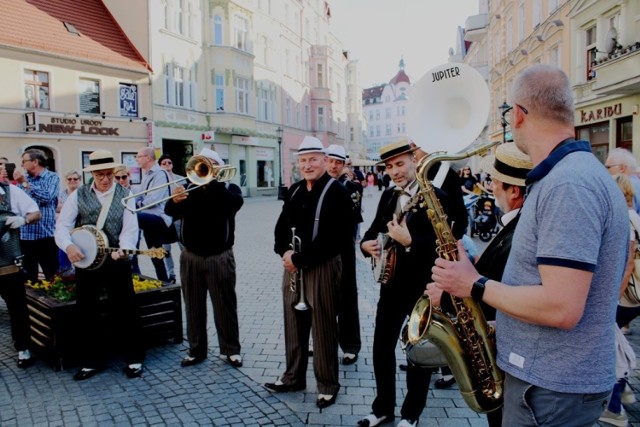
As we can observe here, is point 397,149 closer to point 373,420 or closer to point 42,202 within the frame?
point 373,420

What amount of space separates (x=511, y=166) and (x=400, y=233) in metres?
1.06

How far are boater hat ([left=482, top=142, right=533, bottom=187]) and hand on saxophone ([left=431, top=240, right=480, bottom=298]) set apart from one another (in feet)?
2.32

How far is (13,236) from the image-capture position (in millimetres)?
4977

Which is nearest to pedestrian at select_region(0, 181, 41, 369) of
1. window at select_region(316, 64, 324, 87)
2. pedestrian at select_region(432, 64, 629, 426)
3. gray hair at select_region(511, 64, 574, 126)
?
pedestrian at select_region(432, 64, 629, 426)

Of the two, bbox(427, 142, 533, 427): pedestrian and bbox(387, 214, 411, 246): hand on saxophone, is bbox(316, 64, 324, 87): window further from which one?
bbox(427, 142, 533, 427): pedestrian

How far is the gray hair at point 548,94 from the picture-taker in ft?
5.85

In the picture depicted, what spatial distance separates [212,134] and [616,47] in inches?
745

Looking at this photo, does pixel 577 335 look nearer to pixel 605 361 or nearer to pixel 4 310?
pixel 605 361

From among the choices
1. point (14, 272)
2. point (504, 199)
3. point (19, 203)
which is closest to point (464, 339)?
point (504, 199)

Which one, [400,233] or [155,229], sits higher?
[400,233]

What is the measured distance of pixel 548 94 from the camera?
179 centimetres

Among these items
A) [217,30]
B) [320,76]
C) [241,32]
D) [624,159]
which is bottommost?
[624,159]

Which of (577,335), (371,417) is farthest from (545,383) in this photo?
(371,417)

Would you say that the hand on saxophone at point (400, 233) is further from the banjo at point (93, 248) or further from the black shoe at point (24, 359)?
the black shoe at point (24, 359)
